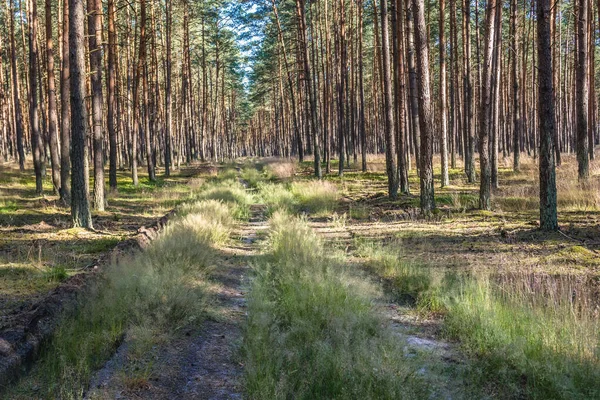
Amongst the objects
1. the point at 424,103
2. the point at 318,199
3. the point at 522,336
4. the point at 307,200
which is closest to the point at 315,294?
the point at 522,336

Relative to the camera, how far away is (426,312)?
5.87 meters

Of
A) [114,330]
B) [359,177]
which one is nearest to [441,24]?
[359,177]

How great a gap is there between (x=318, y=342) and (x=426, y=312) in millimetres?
2057

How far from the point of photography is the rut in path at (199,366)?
3986 mm

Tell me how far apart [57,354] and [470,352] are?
386 centimetres

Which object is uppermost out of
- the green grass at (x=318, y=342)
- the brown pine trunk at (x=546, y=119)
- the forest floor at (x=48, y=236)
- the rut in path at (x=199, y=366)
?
the brown pine trunk at (x=546, y=119)

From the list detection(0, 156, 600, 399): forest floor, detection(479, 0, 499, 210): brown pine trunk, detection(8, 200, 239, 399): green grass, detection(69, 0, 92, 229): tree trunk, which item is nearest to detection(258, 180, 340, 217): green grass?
detection(0, 156, 600, 399): forest floor

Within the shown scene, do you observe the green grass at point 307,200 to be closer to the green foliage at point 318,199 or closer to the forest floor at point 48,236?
the green foliage at point 318,199

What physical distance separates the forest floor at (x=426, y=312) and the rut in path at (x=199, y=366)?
2cm

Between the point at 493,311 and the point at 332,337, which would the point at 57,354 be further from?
the point at 493,311

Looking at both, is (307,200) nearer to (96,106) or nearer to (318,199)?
(318,199)

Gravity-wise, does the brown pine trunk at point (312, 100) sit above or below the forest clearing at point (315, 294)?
above

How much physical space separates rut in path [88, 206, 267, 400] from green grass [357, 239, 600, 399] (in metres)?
2.19

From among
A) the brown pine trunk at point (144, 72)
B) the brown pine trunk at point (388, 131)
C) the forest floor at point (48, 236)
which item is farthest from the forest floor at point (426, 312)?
the brown pine trunk at point (144, 72)
